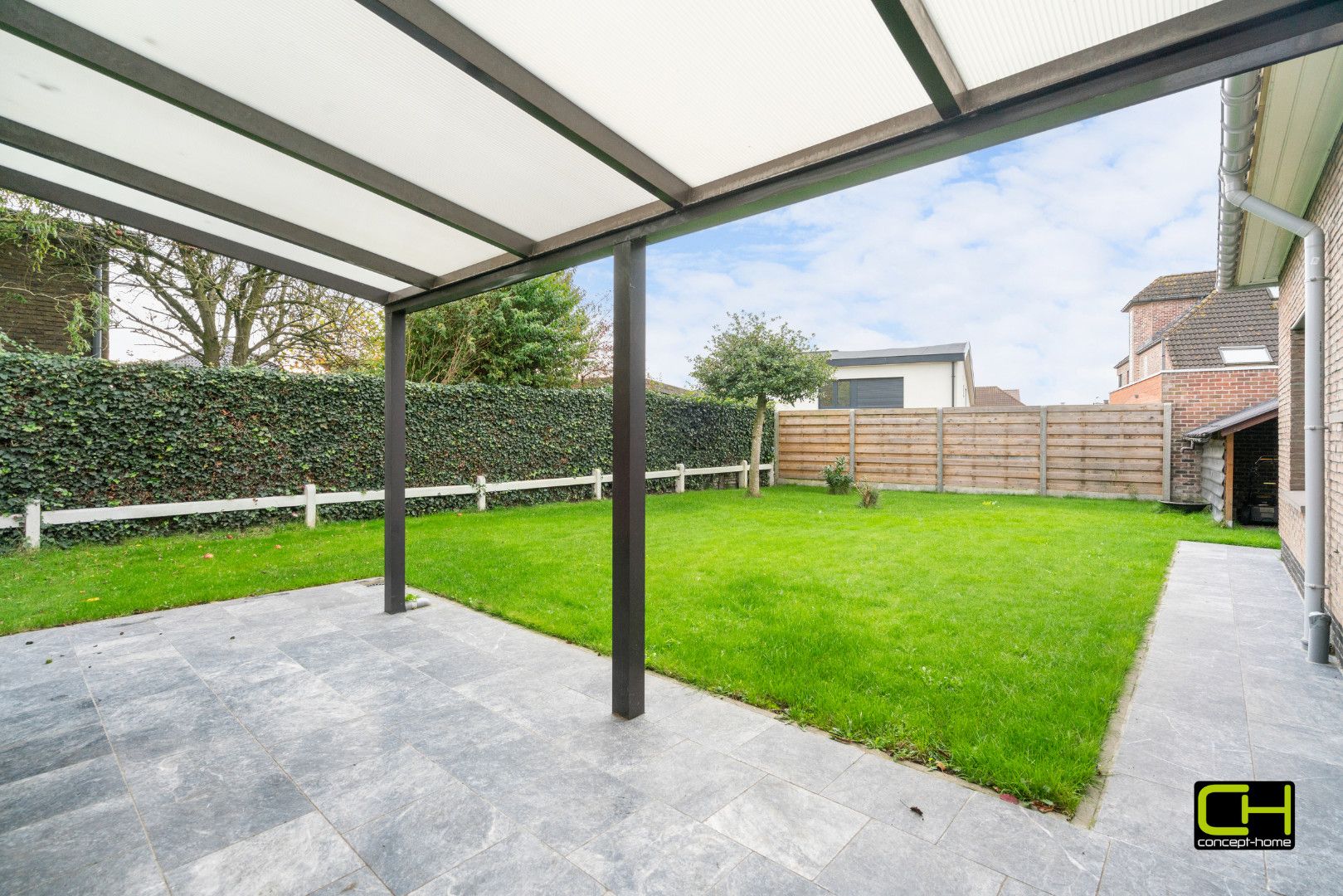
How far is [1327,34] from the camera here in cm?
132

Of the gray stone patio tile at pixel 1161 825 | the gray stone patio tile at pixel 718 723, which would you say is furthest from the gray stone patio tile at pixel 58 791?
the gray stone patio tile at pixel 1161 825

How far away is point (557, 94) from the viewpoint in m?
2.13

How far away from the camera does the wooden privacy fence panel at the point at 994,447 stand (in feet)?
35.0

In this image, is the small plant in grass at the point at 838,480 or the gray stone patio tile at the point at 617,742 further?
the small plant in grass at the point at 838,480

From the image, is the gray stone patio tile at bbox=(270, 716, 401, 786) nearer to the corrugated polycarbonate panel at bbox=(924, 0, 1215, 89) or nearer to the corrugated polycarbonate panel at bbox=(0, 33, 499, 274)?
the corrugated polycarbonate panel at bbox=(0, 33, 499, 274)

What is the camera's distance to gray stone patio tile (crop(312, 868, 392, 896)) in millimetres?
1721

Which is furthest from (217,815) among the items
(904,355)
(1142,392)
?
(1142,392)

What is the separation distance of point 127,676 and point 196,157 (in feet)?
8.83

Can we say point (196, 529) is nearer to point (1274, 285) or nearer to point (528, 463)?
point (528, 463)

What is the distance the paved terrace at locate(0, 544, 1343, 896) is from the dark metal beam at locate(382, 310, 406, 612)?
0.87m

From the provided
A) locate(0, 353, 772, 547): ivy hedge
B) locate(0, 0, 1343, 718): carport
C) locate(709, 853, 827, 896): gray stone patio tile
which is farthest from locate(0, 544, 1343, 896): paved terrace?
locate(0, 353, 772, 547): ivy hedge

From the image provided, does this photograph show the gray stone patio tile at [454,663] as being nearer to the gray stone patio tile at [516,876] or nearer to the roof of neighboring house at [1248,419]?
the gray stone patio tile at [516,876]

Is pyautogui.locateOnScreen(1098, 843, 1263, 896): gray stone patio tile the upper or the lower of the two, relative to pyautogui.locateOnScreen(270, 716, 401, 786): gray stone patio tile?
upper

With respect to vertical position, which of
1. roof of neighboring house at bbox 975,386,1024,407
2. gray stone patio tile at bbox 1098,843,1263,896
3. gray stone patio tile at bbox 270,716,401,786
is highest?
roof of neighboring house at bbox 975,386,1024,407
